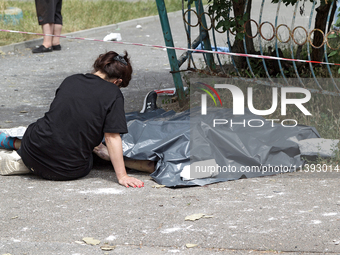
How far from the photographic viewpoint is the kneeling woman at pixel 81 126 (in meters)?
3.58

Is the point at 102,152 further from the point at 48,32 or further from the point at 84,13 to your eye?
the point at 84,13

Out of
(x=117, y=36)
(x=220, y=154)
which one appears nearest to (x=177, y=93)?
(x=220, y=154)

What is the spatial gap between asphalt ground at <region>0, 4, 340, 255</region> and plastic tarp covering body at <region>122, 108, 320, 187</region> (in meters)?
0.12

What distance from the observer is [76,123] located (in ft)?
11.7

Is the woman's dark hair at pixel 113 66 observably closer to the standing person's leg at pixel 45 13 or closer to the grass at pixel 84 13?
the standing person's leg at pixel 45 13

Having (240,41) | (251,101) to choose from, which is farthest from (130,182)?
(240,41)

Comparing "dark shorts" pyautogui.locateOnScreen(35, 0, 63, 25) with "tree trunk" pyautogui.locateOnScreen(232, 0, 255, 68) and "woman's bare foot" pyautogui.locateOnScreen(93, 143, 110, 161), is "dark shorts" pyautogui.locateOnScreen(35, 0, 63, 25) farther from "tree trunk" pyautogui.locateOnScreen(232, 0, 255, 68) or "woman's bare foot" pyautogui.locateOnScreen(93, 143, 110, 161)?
"woman's bare foot" pyautogui.locateOnScreen(93, 143, 110, 161)

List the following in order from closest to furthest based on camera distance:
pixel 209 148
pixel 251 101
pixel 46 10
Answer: pixel 209 148 < pixel 251 101 < pixel 46 10

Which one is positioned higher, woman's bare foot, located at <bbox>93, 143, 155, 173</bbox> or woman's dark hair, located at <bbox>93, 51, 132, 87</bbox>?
woman's dark hair, located at <bbox>93, 51, 132, 87</bbox>

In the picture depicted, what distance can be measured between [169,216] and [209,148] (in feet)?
2.92

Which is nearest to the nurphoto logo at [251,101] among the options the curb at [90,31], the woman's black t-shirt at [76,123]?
the woman's black t-shirt at [76,123]

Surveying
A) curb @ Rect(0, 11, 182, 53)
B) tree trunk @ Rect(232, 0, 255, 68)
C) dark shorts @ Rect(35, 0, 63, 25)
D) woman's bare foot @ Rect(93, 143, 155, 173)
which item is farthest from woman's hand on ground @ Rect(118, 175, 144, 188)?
curb @ Rect(0, 11, 182, 53)

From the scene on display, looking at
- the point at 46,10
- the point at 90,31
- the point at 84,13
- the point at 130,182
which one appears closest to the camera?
the point at 130,182

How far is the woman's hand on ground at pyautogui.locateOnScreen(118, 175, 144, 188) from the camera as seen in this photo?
3684 millimetres
